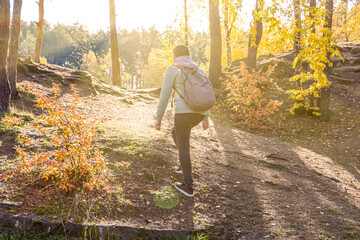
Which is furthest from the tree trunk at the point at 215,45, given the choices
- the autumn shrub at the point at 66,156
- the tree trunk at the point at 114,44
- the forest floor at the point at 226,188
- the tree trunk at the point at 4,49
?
the autumn shrub at the point at 66,156

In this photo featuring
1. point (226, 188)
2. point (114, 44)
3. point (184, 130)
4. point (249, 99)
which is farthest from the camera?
point (114, 44)

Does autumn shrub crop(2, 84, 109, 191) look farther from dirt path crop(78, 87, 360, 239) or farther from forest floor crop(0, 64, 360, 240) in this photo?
dirt path crop(78, 87, 360, 239)

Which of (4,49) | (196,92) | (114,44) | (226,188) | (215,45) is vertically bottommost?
(226,188)

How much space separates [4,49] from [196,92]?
16.2ft

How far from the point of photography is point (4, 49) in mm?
5723

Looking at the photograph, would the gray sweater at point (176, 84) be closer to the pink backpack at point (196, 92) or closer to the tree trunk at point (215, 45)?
the pink backpack at point (196, 92)

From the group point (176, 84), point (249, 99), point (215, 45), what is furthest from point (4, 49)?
point (215, 45)

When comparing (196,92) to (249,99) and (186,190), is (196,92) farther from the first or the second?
(249,99)

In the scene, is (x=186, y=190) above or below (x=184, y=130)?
below

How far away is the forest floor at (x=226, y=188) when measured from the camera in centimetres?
298

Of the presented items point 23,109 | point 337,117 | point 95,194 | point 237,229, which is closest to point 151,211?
point 95,194

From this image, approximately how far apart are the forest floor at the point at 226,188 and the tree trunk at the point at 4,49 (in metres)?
0.48

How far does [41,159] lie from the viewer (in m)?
2.88

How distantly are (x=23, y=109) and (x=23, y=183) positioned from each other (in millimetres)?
3836
